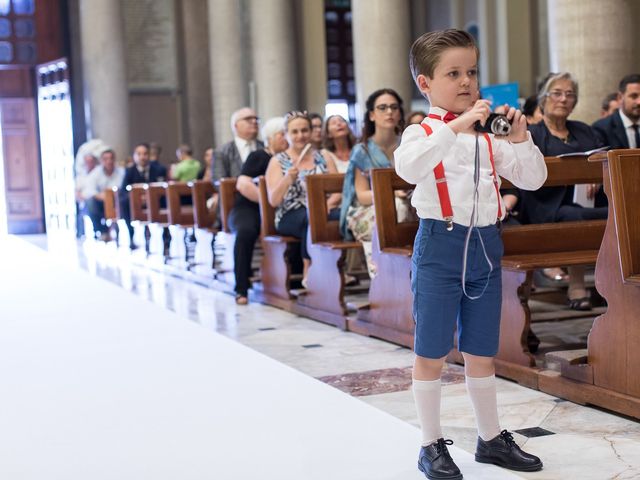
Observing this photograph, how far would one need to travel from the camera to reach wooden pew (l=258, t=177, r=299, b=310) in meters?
7.14

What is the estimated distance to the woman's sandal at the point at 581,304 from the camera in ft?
18.9

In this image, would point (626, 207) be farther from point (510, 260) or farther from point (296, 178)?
point (296, 178)

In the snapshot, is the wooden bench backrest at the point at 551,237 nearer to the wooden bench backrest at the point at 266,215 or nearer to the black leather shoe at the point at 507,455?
the black leather shoe at the point at 507,455

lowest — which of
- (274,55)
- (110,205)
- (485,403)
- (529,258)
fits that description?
(485,403)

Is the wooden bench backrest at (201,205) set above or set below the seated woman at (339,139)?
below

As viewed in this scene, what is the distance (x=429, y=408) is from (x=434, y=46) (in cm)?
101

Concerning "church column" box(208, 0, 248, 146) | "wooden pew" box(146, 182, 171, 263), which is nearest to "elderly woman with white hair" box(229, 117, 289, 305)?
"wooden pew" box(146, 182, 171, 263)

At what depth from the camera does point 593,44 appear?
7.72 m

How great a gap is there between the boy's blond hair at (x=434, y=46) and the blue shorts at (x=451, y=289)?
0.43 metres

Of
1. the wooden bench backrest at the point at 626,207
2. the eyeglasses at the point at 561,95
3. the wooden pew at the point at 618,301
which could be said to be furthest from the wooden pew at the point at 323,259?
the wooden bench backrest at the point at 626,207

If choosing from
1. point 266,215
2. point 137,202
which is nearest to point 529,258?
point 266,215

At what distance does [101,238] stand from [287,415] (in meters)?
11.6

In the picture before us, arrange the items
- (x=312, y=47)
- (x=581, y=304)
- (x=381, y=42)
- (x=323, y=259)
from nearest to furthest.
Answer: (x=581, y=304)
(x=323, y=259)
(x=381, y=42)
(x=312, y=47)

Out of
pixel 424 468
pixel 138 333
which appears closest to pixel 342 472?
pixel 424 468
